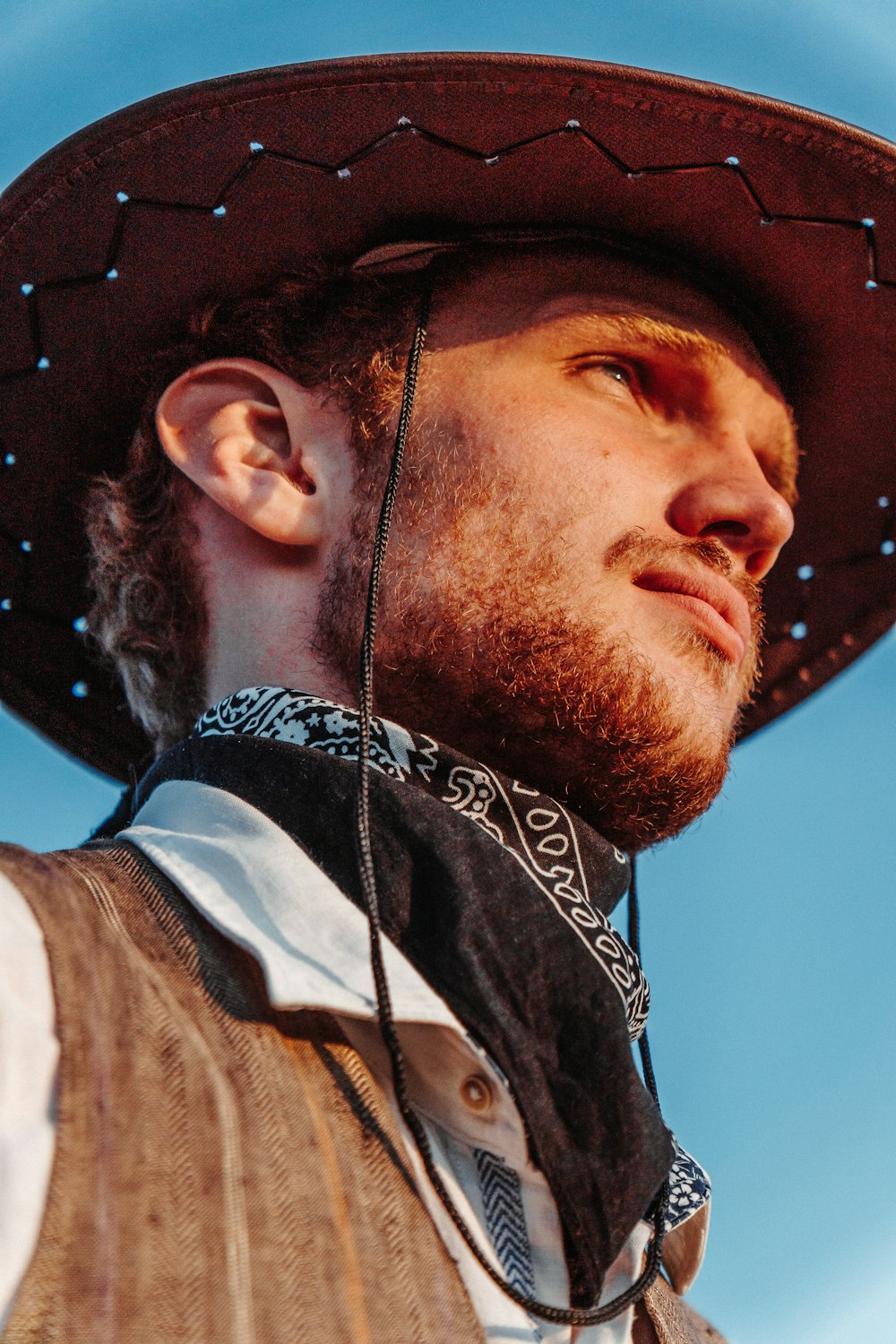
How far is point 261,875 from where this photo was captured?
1.33 m

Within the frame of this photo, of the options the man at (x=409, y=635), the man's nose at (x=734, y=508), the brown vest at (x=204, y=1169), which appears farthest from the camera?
the man's nose at (x=734, y=508)

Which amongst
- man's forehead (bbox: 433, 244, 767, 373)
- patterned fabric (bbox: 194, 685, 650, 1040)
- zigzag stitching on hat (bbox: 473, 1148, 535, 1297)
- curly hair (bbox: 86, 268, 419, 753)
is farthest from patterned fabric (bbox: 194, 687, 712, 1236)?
man's forehead (bbox: 433, 244, 767, 373)

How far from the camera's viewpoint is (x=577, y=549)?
6.01 ft

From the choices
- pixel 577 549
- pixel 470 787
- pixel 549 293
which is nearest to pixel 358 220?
pixel 549 293

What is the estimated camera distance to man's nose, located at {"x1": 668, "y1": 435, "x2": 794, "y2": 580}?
1.94 metres

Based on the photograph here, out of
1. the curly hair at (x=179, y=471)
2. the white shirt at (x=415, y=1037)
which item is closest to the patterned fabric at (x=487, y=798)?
the white shirt at (x=415, y=1037)

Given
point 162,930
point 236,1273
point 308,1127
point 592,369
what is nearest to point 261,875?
point 162,930

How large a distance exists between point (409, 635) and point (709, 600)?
1.41 feet

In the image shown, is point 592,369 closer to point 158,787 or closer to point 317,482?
point 317,482

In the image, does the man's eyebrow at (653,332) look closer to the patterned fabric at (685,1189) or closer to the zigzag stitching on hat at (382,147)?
the zigzag stitching on hat at (382,147)

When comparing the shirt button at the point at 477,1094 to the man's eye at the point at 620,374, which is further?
the man's eye at the point at 620,374

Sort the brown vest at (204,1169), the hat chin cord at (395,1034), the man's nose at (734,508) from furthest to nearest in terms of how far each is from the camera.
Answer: the man's nose at (734,508) < the hat chin cord at (395,1034) < the brown vest at (204,1169)

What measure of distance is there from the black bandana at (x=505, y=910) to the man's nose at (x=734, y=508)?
0.52m

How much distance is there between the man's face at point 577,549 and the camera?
5.93 feet
